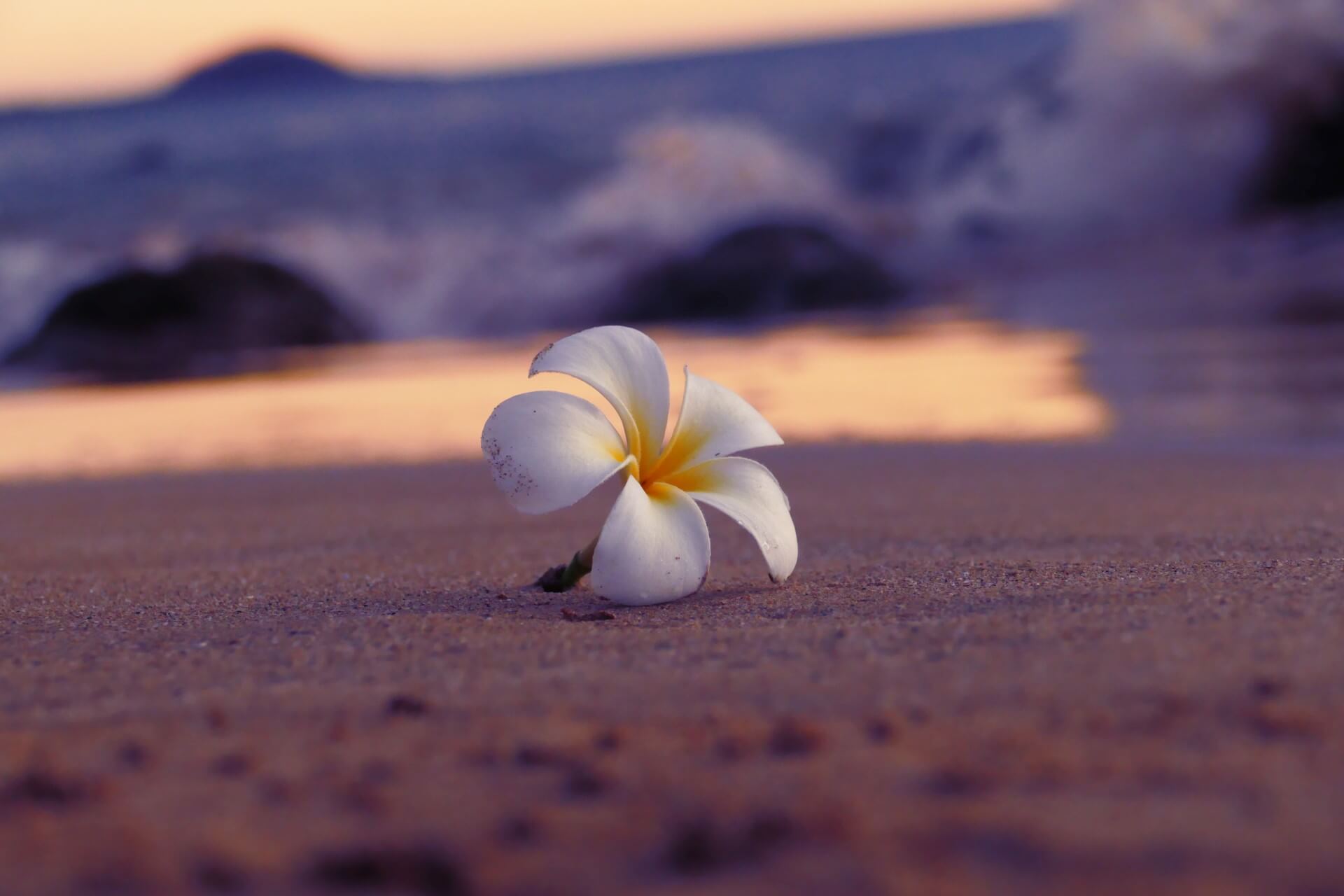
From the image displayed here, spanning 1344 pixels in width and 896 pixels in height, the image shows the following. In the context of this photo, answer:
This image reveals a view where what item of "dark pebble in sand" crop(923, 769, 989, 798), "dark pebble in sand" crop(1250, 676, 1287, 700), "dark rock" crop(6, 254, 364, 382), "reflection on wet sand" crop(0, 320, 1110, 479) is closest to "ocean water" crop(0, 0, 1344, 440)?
"reflection on wet sand" crop(0, 320, 1110, 479)

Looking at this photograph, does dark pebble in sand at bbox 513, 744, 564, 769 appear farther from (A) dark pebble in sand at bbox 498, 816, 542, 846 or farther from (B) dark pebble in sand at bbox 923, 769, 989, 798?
(B) dark pebble in sand at bbox 923, 769, 989, 798

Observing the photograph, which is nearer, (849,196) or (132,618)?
(132,618)

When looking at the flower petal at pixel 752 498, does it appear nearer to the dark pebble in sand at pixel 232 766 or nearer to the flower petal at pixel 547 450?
the flower petal at pixel 547 450

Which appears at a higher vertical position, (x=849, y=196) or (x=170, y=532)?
(x=849, y=196)

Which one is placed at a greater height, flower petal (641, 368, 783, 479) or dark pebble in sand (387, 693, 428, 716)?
flower petal (641, 368, 783, 479)

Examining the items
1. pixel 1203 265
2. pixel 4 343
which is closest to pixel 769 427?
pixel 1203 265

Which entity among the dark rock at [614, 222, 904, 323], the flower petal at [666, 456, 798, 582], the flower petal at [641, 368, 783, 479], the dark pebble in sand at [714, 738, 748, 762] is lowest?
the dark pebble in sand at [714, 738, 748, 762]

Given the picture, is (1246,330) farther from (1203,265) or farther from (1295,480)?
(1295,480)
